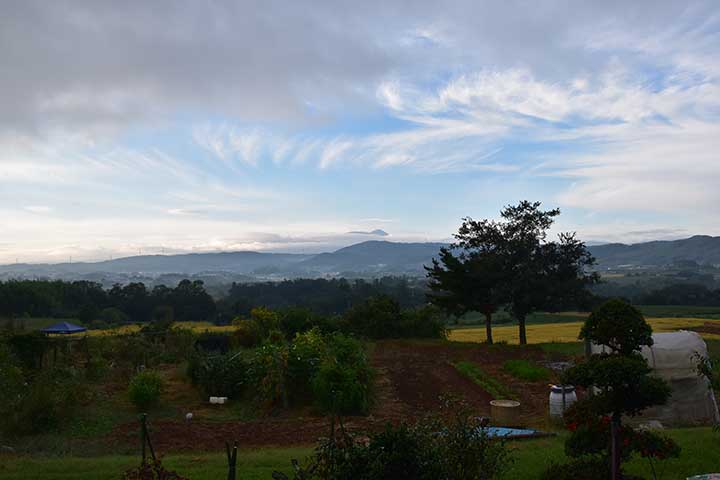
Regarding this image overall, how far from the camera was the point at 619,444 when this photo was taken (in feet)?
15.9

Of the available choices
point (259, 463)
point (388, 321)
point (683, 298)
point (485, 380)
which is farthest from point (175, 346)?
point (683, 298)

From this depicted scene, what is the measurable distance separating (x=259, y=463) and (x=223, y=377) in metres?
5.91

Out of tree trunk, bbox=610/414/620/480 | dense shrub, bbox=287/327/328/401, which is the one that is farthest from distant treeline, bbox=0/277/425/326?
tree trunk, bbox=610/414/620/480

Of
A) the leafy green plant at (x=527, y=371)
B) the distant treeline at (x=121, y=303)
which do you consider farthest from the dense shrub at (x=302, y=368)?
the distant treeline at (x=121, y=303)

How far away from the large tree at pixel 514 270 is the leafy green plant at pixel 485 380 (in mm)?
4583

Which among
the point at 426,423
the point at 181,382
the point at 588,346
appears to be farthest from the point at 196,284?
the point at 426,423

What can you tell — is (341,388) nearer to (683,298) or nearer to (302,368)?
(302,368)

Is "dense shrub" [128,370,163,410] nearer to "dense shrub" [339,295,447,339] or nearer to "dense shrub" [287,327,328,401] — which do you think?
"dense shrub" [287,327,328,401]

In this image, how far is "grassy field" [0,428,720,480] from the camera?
6.11 metres

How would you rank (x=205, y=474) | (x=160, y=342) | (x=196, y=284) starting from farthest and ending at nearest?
(x=196, y=284) → (x=160, y=342) → (x=205, y=474)

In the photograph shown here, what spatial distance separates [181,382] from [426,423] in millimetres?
11720

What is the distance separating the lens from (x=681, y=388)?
378 inches

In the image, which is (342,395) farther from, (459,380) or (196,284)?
(196,284)

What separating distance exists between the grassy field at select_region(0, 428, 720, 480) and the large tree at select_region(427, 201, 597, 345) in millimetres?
12197
